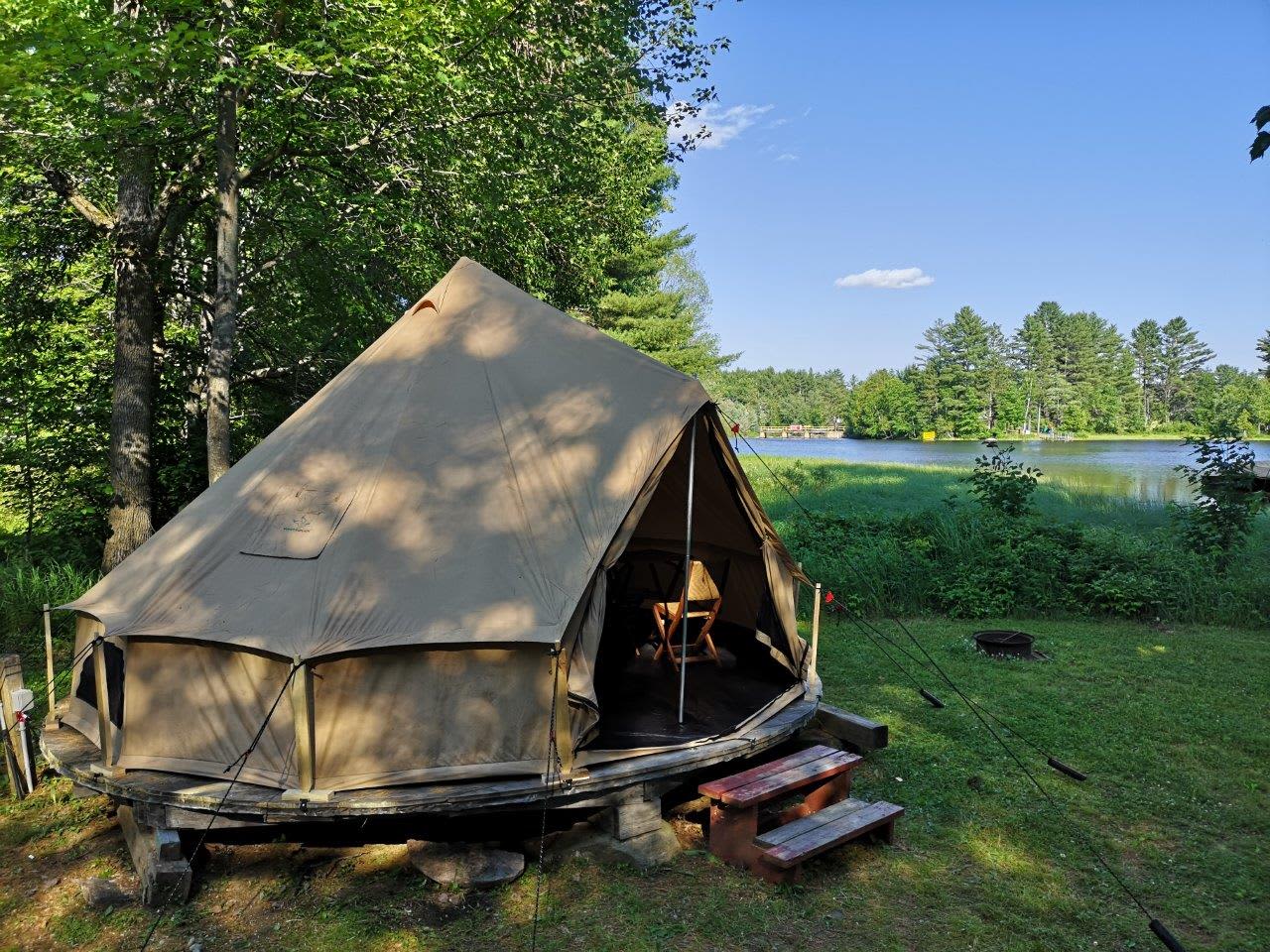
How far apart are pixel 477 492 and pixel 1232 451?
10694 millimetres

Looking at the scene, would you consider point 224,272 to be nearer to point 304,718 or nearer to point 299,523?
point 299,523

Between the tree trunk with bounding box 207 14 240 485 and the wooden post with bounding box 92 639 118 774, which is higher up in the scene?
the tree trunk with bounding box 207 14 240 485

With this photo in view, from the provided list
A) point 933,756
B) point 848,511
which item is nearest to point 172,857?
point 933,756

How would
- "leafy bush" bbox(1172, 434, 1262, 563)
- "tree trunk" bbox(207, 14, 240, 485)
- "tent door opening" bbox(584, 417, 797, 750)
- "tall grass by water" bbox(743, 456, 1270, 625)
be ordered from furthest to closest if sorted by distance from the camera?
"leafy bush" bbox(1172, 434, 1262, 563) → "tall grass by water" bbox(743, 456, 1270, 625) → "tree trunk" bbox(207, 14, 240, 485) → "tent door opening" bbox(584, 417, 797, 750)

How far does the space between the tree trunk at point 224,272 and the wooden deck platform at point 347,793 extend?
3529 millimetres

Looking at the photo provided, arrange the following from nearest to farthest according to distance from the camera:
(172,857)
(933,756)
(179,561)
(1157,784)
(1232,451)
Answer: (172,857) < (179,561) < (1157,784) < (933,756) < (1232,451)

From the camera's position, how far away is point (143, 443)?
8.62 m

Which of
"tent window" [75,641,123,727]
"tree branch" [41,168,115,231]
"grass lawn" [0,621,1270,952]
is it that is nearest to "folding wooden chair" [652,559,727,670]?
"grass lawn" [0,621,1270,952]

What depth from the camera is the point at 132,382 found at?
846 centimetres

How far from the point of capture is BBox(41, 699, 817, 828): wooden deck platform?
388 centimetres

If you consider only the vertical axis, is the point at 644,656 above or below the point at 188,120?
below

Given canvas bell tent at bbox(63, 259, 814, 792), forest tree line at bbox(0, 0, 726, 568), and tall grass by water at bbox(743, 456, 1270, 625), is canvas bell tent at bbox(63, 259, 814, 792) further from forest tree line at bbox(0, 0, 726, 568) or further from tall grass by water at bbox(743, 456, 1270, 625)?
tall grass by water at bbox(743, 456, 1270, 625)

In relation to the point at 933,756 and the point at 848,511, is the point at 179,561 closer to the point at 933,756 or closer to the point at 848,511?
the point at 933,756

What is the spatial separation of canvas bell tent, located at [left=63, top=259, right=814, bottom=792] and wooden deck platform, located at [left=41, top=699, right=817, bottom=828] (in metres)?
0.08
